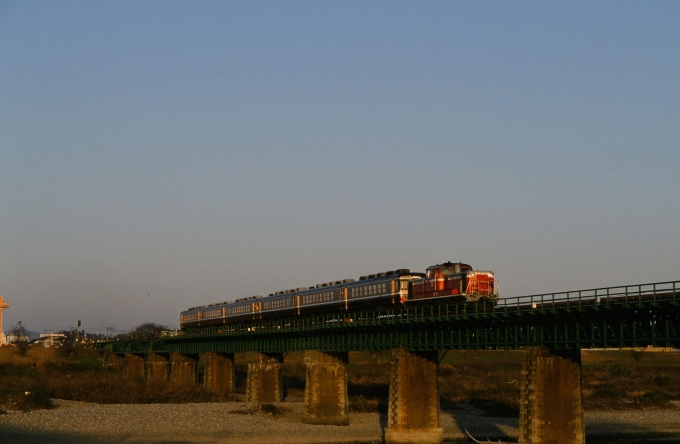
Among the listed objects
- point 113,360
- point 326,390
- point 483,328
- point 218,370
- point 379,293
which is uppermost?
point 379,293

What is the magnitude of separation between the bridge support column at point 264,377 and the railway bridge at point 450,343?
0.33 ft

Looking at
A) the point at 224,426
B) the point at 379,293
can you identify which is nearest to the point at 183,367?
the point at 224,426

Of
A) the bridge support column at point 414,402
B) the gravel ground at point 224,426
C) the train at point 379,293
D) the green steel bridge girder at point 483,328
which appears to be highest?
the train at point 379,293

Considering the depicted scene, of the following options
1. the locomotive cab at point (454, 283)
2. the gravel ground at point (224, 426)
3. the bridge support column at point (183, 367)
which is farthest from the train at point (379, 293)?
the bridge support column at point (183, 367)

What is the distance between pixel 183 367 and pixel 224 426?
46.8 meters

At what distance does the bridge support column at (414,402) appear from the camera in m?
56.6

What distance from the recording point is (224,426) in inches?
2611

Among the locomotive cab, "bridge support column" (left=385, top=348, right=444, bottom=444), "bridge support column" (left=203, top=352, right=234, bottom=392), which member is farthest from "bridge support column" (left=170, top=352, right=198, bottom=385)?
"bridge support column" (left=385, top=348, right=444, bottom=444)

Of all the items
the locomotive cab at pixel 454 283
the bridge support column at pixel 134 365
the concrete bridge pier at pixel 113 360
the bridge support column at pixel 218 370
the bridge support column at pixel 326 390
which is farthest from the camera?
the concrete bridge pier at pixel 113 360

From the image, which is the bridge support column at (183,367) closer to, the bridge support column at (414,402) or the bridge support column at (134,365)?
the bridge support column at (134,365)

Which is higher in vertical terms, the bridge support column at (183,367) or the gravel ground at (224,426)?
the bridge support column at (183,367)

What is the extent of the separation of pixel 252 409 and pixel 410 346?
24204 mm

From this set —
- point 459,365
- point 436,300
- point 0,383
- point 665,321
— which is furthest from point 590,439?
point 459,365

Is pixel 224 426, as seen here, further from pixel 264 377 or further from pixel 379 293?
pixel 264 377
